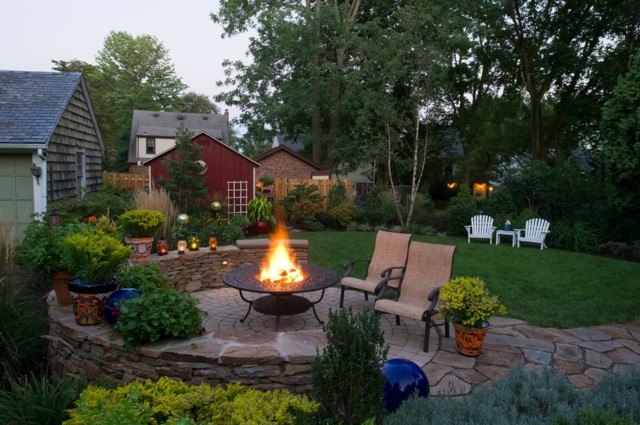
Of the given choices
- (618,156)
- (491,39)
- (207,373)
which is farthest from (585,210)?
(491,39)


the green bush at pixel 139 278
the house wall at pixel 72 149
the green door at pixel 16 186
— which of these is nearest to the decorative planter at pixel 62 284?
the green bush at pixel 139 278

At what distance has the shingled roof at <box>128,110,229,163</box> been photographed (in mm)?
26984

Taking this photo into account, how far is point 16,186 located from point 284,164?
12986mm

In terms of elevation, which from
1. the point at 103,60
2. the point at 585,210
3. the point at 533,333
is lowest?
the point at 533,333

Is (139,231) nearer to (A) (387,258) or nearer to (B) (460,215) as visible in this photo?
(A) (387,258)

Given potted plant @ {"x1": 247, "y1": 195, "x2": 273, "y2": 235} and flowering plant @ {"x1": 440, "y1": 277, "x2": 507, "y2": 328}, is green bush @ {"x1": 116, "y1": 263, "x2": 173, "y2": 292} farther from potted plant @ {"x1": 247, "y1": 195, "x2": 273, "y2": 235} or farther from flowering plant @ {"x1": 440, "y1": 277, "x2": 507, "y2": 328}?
potted plant @ {"x1": 247, "y1": 195, "x2": 273, "y2": 235}

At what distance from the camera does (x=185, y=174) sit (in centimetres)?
1171

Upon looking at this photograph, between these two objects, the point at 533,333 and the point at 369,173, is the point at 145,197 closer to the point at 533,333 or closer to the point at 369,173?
the point at 533,333

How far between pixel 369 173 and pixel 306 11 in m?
7.45

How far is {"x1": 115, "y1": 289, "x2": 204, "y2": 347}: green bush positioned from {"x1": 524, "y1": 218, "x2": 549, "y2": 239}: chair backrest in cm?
971

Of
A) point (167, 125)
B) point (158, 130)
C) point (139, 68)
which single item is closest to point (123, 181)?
point (158, 130)

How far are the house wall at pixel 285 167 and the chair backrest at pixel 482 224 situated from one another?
33.7ft

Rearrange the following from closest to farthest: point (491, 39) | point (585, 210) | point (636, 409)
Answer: point (636, 409)
point (585, 210)
point (491, 39)

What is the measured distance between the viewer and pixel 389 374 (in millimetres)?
3121
